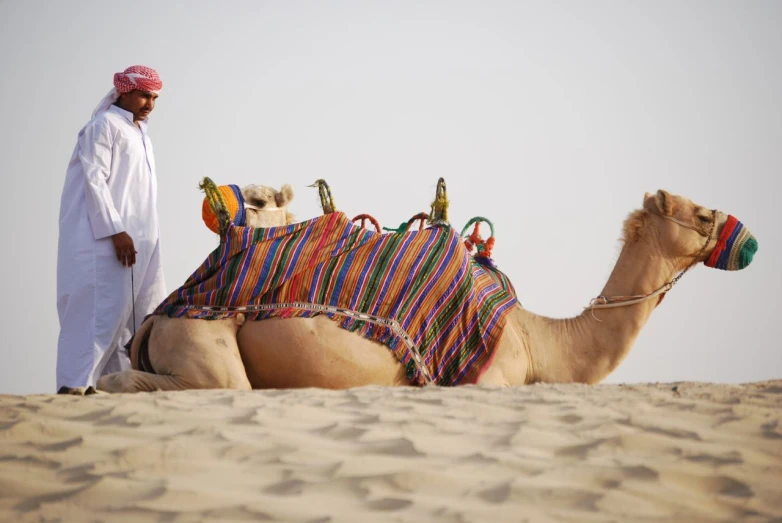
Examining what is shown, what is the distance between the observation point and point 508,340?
5820 millimetres

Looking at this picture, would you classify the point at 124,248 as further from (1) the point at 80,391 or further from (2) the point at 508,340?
(2) the point at 508,340

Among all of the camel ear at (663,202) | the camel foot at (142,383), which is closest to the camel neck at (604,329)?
the camel ear at (663,202)

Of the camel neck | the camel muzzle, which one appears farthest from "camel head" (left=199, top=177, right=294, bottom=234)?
the camel muzzle

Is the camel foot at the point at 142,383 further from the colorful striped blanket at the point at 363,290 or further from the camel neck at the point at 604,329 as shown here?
the camel neck at the point at 604,329

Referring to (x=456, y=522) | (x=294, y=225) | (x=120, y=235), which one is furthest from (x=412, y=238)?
(x=456, y=522)

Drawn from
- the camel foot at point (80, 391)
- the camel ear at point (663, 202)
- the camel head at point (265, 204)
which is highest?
the camel ear at point (663, 202)

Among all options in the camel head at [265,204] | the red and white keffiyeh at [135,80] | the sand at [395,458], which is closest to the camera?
the sand at [395,458]

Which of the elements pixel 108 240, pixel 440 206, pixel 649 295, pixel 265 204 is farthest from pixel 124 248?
pixel 649 295

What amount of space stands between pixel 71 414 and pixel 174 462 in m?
0.94

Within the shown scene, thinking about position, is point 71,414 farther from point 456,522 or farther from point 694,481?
point 694,481

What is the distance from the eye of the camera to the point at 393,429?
12.2ft

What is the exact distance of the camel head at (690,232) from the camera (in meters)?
6.35

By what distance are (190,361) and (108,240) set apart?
1.82m

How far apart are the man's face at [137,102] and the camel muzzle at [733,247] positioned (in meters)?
4.13
